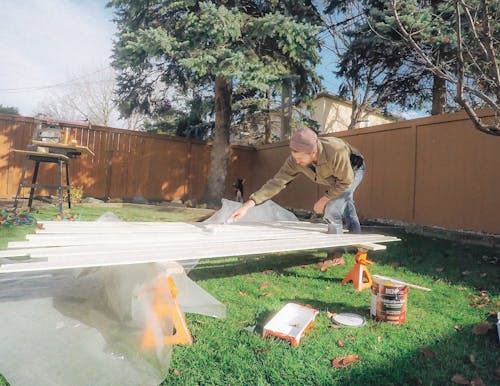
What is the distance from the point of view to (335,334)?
2139mm

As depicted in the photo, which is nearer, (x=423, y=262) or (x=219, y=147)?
(x=423, y=262)

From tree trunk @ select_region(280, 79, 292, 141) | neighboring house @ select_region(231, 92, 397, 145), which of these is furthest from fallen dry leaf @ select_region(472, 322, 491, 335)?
neighboring house @ select_region(231, 92, 397, 145)

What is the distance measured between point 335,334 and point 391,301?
1.63 feet

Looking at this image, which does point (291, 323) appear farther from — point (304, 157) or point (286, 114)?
point (286, 114)

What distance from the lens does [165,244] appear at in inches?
87.4

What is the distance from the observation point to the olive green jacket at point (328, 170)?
3002 mm

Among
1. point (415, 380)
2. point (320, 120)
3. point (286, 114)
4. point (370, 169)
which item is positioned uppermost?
point (320, 120)

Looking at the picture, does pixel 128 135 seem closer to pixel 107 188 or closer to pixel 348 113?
pixel 107 188

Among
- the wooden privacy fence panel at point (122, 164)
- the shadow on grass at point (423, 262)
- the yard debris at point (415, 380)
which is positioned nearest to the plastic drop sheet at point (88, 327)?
the shadow on grass at point (423, 262)

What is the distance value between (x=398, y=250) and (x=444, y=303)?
6.46ft

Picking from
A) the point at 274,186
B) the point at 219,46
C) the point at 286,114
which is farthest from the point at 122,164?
the point at 274,186

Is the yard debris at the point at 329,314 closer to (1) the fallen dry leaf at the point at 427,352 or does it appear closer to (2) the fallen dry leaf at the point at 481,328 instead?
(1) the fallen dry leaf at the point at 427,352

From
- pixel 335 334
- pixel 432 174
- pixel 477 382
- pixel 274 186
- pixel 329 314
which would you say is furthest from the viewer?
pixel 432 174

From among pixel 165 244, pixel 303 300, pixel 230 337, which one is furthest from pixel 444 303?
pixel 165 244
